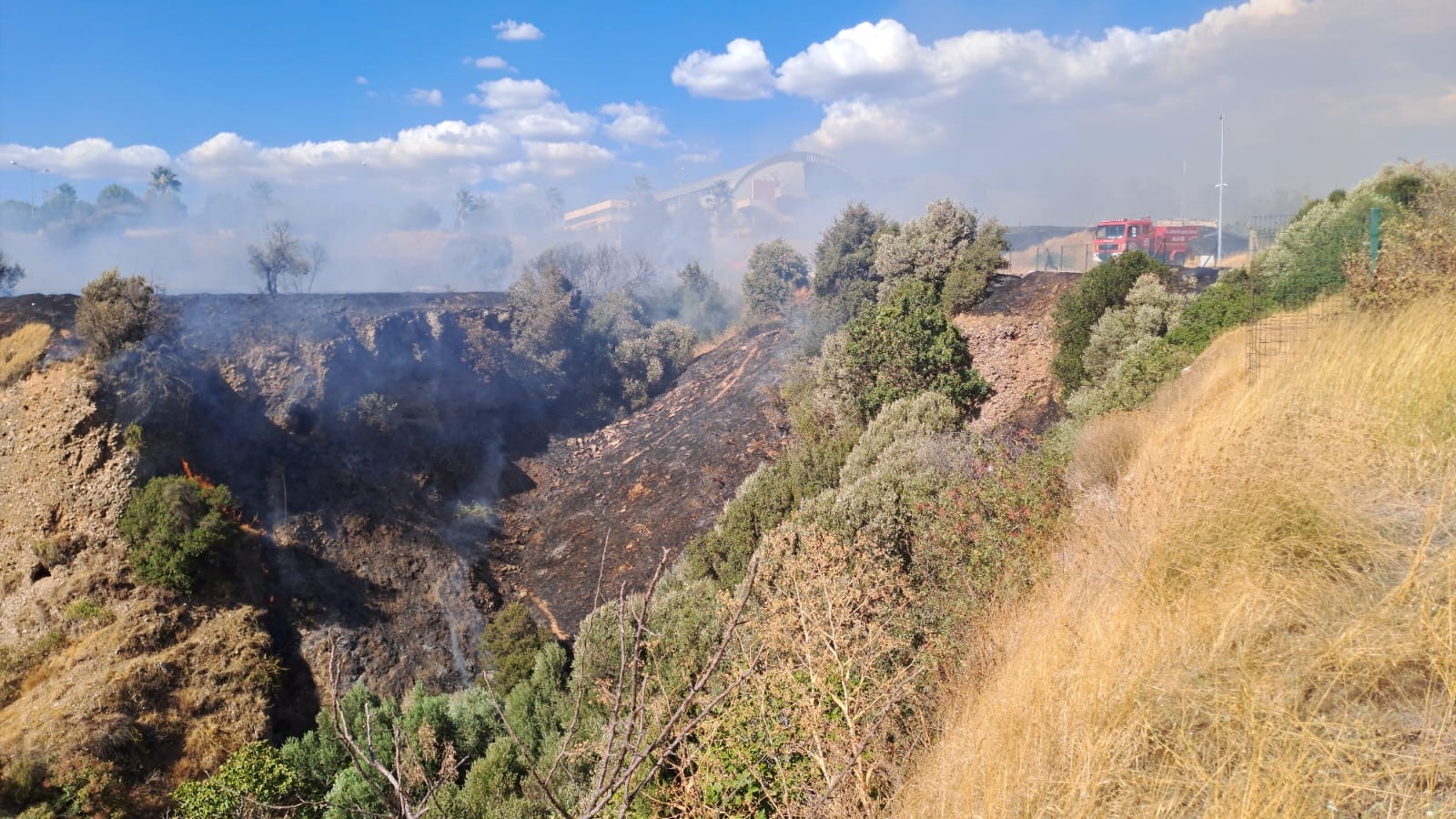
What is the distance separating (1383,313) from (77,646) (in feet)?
61.0

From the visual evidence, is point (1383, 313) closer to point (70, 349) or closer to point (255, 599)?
point (255, 599)

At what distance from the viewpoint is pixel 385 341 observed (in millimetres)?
24203

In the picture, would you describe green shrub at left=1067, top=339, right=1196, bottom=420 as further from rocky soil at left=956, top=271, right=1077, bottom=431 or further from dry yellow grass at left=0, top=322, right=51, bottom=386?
dry yellow grass at left=0, top=322, right=51, bottom=386

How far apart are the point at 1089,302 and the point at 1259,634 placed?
1462cm

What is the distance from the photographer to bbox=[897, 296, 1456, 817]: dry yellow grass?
120 inches

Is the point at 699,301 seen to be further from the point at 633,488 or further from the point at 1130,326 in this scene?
the point at 1130,326

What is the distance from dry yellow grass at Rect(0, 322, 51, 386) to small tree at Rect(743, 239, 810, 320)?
83.6 ft

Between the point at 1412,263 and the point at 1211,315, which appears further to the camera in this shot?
the point at 1211,315

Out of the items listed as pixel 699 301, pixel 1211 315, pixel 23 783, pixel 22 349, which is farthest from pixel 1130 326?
pixel 699 301

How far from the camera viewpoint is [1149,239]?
104ft

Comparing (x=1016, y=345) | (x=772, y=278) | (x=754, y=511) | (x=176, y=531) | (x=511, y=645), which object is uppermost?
(x=772, y=278)

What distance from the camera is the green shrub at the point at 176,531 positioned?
534 inches

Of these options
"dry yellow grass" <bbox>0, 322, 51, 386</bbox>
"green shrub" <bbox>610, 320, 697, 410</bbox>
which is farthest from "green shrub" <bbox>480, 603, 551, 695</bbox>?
"green shrub" <bbox>610, 320, 697, 410</bbox>

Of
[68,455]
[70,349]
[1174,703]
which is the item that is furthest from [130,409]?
[1174,703]
